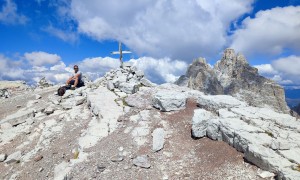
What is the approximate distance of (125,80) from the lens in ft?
87.2

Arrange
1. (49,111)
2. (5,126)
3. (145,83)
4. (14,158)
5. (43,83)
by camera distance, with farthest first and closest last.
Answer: (43,83), (145,83), (49,111), (5,126), (14,158)

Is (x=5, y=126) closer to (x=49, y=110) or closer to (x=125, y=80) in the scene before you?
(x=49, y=110)

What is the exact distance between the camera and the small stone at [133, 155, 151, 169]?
13.9 meters

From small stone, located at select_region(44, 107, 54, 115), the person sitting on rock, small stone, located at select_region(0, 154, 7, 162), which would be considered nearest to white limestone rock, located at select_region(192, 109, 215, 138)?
small stone, located at select_region(0, 154, 7, 162)

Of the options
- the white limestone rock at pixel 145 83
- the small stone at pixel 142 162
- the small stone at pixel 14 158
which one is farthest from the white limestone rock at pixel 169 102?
the small stone at pixel 14 158

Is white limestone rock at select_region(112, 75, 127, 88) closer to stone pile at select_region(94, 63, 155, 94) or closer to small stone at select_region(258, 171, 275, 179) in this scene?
stone pile at select_region(94, 63, 155, 94)

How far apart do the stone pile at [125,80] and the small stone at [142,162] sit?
10.3 meters

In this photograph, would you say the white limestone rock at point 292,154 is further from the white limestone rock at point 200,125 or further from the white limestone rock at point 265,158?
the white limestone rock at point 200,125

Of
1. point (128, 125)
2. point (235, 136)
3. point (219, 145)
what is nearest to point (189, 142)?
point (219, 145)

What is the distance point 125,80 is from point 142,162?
44.7 ft

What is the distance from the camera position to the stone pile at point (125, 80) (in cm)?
2462

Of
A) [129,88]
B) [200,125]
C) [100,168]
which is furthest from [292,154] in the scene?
[129,88]

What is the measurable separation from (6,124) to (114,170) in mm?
12032

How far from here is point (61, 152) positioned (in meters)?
16.2
